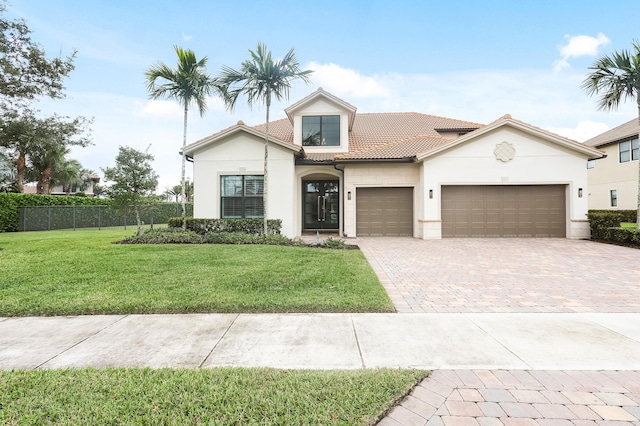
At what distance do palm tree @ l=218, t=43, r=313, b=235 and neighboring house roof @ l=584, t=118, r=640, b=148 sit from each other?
913 inches

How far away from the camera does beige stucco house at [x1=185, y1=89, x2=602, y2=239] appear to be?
1301cm

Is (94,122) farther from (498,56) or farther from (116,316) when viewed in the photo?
(498,56)

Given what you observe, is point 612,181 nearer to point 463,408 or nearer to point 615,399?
point 615,399

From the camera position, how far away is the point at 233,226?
12.7 meters

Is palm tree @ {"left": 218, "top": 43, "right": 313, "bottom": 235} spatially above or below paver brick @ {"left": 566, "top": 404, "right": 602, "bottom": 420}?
above

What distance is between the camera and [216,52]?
1205 centimetres

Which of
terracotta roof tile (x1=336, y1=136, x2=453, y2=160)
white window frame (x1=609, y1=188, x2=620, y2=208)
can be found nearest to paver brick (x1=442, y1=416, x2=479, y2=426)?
terracotta roof tile (x1=336, y1=136, x2=453, y2=160)

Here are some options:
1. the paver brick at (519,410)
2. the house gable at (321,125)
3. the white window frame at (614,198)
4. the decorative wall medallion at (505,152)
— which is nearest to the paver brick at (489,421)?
the paver brick at (519,410)

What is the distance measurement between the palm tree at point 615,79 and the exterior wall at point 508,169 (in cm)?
213

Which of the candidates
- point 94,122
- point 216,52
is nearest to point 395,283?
point 216,52

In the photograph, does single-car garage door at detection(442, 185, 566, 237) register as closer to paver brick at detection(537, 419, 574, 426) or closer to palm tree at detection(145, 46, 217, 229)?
palm tree at detection(145, 46, 217, 229)

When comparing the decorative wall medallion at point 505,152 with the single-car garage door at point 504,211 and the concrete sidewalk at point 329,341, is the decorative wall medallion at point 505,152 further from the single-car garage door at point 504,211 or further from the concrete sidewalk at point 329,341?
the concrete sidewalk at point 329,341

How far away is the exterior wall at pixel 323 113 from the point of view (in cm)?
1496

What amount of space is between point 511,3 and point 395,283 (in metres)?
13.8
